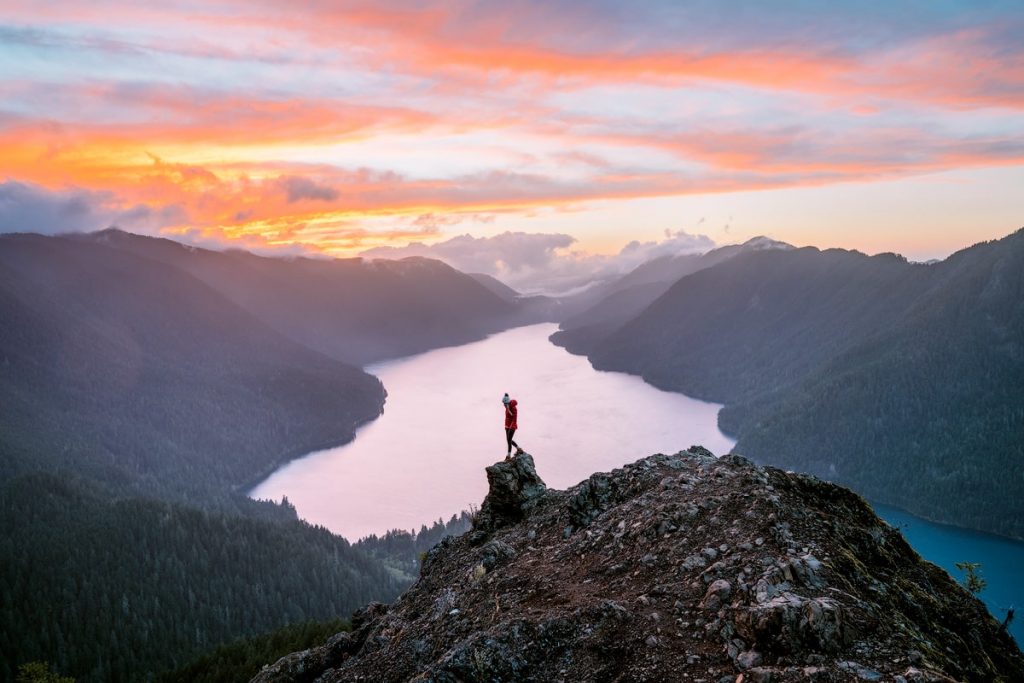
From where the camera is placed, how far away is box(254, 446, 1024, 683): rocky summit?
1592 centimetres

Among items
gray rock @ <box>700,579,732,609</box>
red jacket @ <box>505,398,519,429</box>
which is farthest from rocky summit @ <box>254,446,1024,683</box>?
red jacket @ <box>505,398,519,429</box>

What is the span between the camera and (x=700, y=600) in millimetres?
18281

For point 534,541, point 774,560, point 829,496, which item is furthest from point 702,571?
point 534,541

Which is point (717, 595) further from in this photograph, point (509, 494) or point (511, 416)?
point (511, 416)

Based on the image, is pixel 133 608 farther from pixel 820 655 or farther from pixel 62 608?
pixel 820 655

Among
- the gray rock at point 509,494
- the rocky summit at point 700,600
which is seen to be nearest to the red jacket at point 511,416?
the gray rock at point 509,494

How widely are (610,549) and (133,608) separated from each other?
205992mm

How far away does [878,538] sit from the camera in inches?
851

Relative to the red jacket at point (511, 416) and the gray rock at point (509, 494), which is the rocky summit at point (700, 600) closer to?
the gray rock at point (509, 494)

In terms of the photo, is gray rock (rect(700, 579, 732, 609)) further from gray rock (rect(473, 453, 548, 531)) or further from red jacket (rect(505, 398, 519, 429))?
red jacket (rect(505, 398, 519, 429))

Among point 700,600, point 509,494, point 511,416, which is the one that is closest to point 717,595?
point 700,600

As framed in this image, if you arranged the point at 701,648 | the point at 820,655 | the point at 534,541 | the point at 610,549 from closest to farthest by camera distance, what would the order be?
the point at 820,655, the point at 701,648, the point at 610,549, the point at 534,541

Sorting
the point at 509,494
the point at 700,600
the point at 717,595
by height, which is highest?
the point at 717,595

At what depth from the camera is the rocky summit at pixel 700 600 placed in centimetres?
1592
